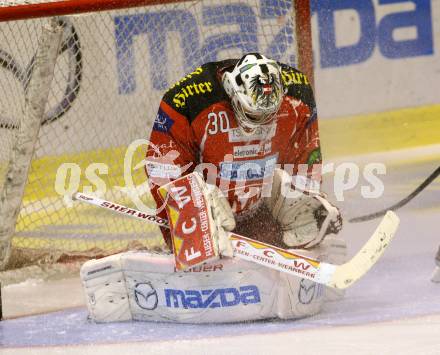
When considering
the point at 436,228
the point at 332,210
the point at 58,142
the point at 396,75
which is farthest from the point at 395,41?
the point at 332,210

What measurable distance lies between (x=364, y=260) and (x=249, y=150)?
0.51m

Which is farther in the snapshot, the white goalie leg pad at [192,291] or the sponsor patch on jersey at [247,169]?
the sponsor patch on jersey at [247,169]

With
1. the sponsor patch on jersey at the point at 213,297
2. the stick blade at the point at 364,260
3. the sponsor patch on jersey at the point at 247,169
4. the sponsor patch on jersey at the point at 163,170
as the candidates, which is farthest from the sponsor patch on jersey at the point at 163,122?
the stick blade at the point at 364,260

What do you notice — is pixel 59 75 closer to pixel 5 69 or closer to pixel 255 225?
pixel 5 69

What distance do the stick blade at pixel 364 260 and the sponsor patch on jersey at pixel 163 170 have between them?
575 mm

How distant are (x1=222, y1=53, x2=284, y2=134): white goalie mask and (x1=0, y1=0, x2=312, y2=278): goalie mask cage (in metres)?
0.53

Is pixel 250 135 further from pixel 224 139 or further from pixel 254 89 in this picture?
pixel 254 89

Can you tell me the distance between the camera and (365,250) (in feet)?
10.4

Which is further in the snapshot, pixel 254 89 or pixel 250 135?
pixel 250 135

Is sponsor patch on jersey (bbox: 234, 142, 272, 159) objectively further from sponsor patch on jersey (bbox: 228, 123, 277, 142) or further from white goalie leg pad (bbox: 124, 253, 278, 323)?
white goalie leg pad (bbox: 124, 253, 278, 323)

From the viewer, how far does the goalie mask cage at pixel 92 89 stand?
155 inches

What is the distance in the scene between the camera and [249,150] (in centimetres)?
340

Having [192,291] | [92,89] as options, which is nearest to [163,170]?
[192,291]

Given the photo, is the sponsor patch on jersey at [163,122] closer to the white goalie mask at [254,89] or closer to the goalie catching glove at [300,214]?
the white goalie mask at [254,89]
